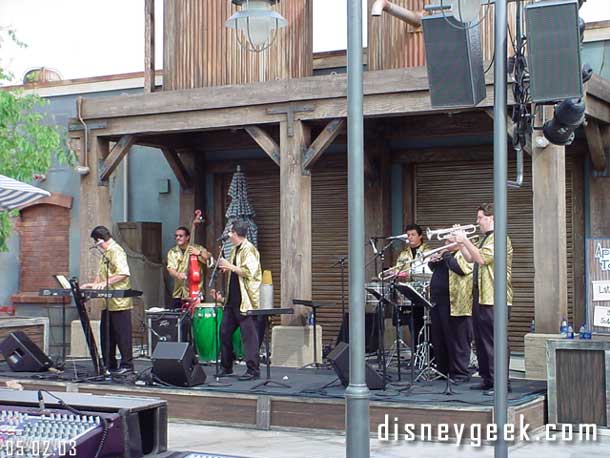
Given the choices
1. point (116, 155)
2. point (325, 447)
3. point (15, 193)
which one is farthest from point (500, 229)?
point (116, 155)

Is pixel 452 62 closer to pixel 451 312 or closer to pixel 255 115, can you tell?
pixel 451 312

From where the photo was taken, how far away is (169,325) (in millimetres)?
12797

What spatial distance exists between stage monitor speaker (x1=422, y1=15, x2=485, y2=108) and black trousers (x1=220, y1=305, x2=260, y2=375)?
4.67 m

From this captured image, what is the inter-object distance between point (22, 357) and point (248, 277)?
3.04 meters

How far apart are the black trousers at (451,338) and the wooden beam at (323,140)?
2.65 meters

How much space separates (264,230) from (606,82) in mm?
5854

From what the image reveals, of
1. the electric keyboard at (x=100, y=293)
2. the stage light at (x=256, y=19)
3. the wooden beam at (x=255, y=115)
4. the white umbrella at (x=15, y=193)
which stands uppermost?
the stage light at (x=256, y=19)

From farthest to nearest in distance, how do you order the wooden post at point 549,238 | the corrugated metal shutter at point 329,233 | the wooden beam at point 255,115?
the corrugated metal shutter at point 329,233, the wooden beam at point 255,115, the wooden post at point 549,238

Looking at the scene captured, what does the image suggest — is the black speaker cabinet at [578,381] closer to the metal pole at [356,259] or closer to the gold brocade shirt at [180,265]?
the metal pole at [356,259]

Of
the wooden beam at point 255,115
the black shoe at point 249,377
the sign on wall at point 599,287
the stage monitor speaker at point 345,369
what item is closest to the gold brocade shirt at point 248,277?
the black shoe at point 249,377

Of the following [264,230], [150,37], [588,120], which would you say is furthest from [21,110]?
[588,120]

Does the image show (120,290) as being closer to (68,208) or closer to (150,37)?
(150,37)

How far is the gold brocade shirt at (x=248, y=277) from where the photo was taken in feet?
35.9

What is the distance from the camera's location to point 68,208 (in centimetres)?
1689
